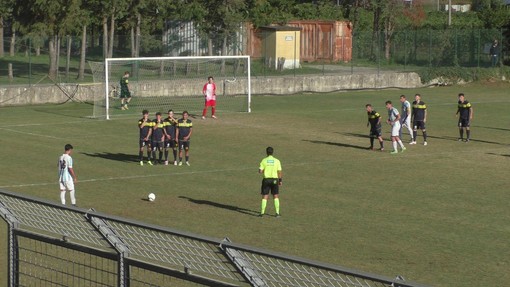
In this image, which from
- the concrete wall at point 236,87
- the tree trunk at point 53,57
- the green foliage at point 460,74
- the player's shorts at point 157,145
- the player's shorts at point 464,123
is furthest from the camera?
the green foliage at point 460,74

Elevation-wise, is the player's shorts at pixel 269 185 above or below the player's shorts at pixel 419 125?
below

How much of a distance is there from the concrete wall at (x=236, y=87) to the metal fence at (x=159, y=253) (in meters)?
40.3

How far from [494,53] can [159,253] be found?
62.6 meters

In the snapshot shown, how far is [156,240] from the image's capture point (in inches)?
392

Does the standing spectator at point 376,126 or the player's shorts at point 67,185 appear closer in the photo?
the player's shorts at point 67,185

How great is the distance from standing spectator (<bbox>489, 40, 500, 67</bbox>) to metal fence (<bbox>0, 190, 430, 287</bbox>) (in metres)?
60.0

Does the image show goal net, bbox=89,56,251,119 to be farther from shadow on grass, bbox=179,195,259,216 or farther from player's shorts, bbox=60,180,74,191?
player's shorts, bbox=60,180,74,191

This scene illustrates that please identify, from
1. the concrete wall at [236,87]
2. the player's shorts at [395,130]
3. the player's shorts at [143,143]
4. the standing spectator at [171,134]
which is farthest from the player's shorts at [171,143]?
the concrete wall at [236,87]

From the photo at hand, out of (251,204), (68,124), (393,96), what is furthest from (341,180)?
(393,96)

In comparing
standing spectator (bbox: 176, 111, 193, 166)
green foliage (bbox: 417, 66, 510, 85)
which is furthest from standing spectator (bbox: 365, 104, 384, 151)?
green foliage (bbox: 417, 66, 510, 85)

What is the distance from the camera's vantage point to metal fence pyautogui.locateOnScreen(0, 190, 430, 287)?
337 inches

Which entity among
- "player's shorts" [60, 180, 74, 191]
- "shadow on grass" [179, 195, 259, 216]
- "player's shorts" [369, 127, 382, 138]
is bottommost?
"shadow on grass" [179, 195, 259, 216]

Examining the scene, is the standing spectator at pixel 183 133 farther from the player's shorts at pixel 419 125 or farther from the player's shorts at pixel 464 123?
the player's shorts at pixel 464 123

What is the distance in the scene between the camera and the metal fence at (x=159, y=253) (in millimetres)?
8570
